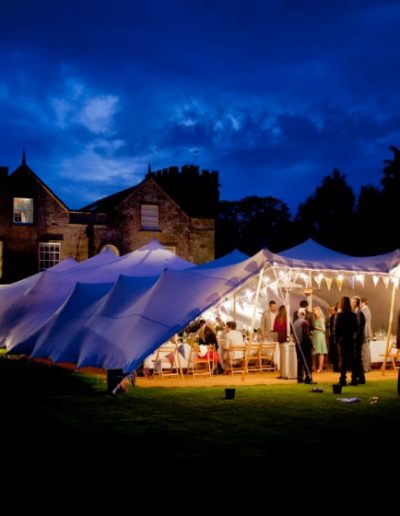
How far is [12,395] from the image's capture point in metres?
11.7

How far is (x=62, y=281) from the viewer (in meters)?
20.7

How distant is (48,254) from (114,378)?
2119 cm

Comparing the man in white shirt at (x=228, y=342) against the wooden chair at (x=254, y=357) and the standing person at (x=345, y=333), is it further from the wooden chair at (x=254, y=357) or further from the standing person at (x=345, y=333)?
the standing person at (x=345, y=333)

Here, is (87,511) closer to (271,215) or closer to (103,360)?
(103,360)

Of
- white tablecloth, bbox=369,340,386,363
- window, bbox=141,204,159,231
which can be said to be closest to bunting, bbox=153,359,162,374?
white tablecloth, bbox=369,340,386,363

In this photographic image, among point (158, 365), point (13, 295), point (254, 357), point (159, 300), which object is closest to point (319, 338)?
point (254, 357)

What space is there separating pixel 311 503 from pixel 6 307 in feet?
58.6

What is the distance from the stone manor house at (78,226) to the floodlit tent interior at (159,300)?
12.4m

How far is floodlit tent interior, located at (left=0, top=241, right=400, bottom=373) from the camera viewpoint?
13.0 metres

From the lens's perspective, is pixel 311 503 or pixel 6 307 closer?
pixel 311 503

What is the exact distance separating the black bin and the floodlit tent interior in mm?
132

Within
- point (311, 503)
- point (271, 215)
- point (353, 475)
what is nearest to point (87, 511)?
point (311, 503)

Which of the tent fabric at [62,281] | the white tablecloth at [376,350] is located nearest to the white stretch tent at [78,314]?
the tent fabric at [62,281]

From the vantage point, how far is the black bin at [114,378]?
1183 centimetres
